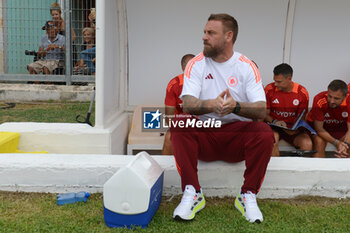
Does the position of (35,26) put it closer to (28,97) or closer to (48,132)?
(28,97)

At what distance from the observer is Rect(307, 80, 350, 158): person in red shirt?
4648 mm

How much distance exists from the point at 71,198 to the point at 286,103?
9.44 ft

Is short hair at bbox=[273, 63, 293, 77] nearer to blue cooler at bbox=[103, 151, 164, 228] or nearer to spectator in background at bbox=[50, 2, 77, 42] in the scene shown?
blue cooler at bbox=[103, 151, 164, 228]

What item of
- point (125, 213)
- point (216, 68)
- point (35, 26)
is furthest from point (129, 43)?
point (35, 26)

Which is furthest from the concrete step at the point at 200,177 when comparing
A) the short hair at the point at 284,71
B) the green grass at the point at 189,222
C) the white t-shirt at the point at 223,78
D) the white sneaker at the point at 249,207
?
the short hair at the point at 284,71

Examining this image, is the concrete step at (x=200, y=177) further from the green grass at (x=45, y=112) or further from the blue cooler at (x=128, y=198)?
the green grass at (x=45, y=112)

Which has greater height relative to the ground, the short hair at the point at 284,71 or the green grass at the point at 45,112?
the short hair at the point at 284,71

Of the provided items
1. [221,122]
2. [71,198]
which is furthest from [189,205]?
[71,198]

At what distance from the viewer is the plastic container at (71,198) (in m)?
3.32

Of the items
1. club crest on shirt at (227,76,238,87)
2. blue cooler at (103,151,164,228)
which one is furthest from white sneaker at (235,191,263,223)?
club crest on shirt at (227,76,238,87)

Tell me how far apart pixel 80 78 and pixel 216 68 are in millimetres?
5454

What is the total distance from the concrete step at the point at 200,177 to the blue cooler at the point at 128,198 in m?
0.60

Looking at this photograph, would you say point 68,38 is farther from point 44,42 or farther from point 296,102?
point 296,102

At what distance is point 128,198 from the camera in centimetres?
290
